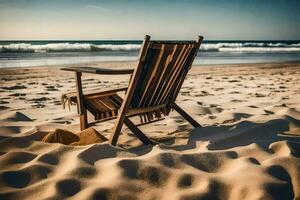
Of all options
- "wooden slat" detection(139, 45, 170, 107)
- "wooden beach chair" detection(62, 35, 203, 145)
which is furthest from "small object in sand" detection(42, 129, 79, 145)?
"wooden slat" detection(139, 45, 170, 107)

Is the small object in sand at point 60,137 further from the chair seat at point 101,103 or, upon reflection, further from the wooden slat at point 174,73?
the wooden slat at point 174,73

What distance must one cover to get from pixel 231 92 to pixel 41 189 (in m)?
5.75

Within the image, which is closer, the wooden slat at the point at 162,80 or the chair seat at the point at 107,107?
the wooden slat at the point at 162,80

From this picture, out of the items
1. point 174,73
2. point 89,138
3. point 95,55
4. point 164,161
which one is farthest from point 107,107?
point 95,55

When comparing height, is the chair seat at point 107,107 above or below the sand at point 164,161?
above

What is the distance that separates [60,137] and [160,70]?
127cm

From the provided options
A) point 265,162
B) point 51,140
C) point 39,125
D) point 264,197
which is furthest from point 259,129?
point 39,125

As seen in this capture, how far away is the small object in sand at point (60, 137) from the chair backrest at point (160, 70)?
0.73 m

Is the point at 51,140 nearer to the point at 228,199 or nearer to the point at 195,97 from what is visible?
the point at 228,199

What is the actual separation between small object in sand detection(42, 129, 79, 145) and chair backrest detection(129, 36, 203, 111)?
0.73 metres

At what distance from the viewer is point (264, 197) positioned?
2221mm

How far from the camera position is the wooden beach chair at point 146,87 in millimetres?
3172

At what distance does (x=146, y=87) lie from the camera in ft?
11.1

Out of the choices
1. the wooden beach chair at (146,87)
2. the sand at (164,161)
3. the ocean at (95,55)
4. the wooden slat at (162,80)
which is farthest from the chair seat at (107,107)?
the ocean at (95,55)
